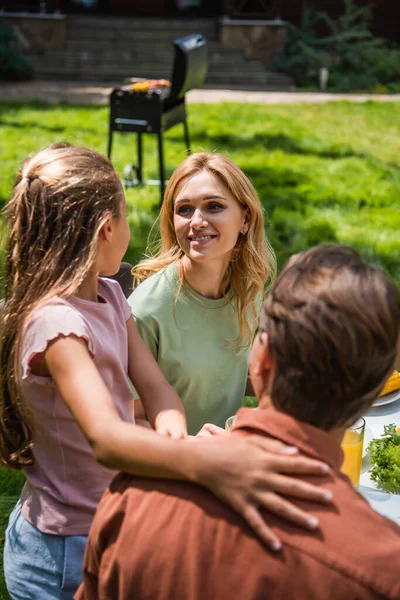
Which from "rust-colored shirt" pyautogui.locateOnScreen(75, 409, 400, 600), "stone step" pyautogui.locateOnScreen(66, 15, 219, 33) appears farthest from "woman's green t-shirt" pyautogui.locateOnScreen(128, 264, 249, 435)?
"stone step" pyautogui.locateOnScreen(66, 15, 219, 33)

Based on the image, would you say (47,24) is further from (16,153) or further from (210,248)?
(210,248)

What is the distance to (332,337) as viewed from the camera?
1.10 metres

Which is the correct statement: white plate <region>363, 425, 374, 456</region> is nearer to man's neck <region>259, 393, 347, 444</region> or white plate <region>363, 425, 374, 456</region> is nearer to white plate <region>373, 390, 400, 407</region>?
white plate <region>373, 390, 400, 407</region>

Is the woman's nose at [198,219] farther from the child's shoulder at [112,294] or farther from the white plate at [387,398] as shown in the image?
the white plate at [387,398]

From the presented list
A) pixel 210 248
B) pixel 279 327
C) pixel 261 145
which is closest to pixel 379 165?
pixel 261 145

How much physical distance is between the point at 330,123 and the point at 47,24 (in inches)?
278

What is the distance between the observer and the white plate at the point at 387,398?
211cm

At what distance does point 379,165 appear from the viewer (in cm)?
784

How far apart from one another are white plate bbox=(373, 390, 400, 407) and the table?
1cm

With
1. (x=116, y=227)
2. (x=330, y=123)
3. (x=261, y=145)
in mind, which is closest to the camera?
(x=116, y=227)

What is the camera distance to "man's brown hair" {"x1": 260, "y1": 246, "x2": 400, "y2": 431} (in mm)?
1106

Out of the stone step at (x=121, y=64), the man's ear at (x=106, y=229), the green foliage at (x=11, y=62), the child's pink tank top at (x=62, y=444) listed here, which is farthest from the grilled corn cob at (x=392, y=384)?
the stone step at (x=121, y=64)

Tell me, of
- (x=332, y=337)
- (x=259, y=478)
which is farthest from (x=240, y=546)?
(x=332, y=337)

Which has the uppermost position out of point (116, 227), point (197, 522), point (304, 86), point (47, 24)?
point (116, 227)
